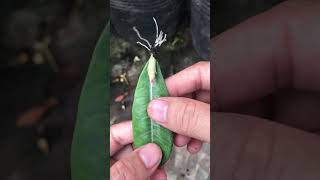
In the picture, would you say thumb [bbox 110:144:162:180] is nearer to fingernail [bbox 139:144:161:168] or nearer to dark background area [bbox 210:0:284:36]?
fingernail [bbox 139:144:161:168]

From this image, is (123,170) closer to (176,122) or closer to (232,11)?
(176,122)

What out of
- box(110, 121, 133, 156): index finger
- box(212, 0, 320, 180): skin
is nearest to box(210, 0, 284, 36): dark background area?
box(212, 0, 320, 180): skin

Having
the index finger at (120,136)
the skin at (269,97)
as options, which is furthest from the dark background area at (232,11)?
the index finger at (120,136)

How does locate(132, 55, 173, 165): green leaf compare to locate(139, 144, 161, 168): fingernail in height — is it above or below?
above

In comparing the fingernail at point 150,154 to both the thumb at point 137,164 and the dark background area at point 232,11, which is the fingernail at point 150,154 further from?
the dark background area at point 232,11

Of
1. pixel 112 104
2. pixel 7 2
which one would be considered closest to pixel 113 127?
pixel 112 104

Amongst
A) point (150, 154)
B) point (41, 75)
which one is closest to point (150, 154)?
point (150, 154)
